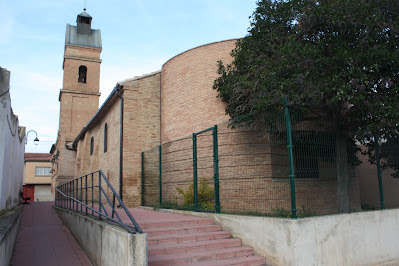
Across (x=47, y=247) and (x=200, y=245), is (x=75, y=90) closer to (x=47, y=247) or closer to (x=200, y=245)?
(x=47, y=247)

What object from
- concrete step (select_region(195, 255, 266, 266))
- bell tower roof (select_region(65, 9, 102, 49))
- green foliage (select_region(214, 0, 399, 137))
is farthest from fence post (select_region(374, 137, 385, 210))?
bell tower roof (select_region(65, 9, 102, 49))

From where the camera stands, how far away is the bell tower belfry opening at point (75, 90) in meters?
28.2

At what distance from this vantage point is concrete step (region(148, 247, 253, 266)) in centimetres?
572

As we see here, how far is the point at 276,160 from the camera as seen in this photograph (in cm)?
866

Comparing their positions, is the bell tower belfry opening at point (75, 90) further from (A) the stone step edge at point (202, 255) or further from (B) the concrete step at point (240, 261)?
(B) the concrete step at point (240, 261)

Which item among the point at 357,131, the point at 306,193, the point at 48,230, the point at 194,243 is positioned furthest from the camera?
the point at 48,230

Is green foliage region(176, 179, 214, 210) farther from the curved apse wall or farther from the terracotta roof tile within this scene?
the terracotta roof tile

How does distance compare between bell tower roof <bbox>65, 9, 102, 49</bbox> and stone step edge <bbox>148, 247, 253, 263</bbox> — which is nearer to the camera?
stone step edge <bbox>148, 247, 253, 263</bbox>

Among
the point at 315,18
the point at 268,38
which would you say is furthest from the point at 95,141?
the point at 315,18

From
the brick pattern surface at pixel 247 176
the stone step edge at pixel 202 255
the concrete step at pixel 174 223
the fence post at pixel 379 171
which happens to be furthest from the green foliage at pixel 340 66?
the stone step edge at pixel 202 255

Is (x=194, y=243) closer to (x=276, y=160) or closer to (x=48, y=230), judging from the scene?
(x=276, y=160)

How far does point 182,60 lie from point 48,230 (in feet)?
26.1

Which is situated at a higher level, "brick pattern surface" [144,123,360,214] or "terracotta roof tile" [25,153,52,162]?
"terracotta roof tile" [25,153,52,162]

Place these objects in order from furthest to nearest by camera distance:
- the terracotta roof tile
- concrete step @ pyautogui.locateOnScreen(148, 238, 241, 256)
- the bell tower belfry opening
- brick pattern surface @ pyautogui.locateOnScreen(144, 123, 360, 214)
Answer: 1. the terracotta roof tile
2. the bell tower belfry opening
3. brick pattern surface @ pyautogui.locateOnScreen(144, 123, 360, 214)
4. concrete step @ pyautogui.locateOnScreen(148, 238, 241, 256)
